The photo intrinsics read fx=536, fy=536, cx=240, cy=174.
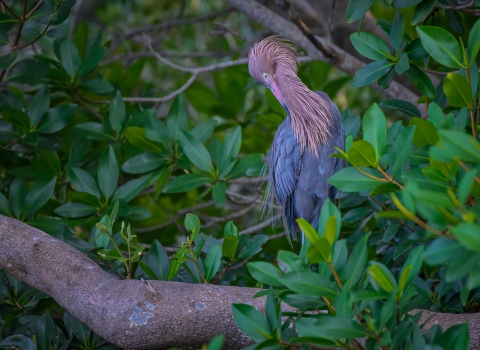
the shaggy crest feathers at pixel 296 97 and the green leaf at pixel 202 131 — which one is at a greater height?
the shaggy crest feathers at pixel 296 97

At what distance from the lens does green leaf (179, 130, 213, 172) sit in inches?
93.7

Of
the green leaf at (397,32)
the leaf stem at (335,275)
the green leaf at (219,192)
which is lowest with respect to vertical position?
the green leaf at (219,192)

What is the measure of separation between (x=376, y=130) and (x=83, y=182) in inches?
59.4

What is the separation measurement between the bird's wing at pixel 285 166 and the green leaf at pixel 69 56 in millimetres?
1105

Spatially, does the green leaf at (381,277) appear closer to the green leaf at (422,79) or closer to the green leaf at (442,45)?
the green leaf at (442,45)

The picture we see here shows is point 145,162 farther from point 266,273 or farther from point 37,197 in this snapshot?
point 266,273

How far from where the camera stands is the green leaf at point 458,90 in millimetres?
1421

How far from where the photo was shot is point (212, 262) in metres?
1.86

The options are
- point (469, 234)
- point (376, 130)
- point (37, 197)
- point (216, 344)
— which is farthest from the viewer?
point (37, 197)

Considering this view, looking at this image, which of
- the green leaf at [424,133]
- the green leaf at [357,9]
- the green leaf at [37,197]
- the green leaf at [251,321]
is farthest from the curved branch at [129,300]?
the green leaf at [357,9]

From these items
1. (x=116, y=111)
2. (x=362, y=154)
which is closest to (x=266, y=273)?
(x=362, y=154)

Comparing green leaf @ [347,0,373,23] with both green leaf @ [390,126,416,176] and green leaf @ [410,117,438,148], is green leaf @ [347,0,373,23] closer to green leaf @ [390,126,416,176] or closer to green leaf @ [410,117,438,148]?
green leaf @ [410,117,438,148]

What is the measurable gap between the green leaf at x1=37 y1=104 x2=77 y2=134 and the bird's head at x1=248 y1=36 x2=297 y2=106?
90cm

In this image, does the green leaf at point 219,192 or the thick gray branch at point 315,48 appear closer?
the green leaf at point 219,192
